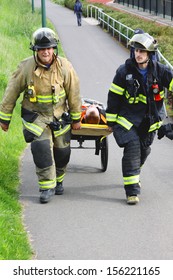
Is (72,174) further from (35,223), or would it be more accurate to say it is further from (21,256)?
(21,256)

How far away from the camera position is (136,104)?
349 inches

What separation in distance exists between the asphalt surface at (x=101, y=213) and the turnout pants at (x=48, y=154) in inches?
11.5

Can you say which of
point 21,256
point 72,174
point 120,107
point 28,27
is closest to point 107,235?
point 21,256

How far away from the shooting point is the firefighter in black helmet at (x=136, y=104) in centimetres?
867

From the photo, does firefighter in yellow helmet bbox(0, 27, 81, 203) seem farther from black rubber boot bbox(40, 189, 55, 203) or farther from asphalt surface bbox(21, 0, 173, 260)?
asphalt surface bbox(21, 0, 173, 260)

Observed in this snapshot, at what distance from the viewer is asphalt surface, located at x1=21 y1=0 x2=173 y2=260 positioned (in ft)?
23.9

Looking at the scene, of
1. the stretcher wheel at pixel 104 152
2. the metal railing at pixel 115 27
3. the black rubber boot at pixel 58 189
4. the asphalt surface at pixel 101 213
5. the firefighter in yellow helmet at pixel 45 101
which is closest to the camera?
the asphalt surface at pixel 101 213

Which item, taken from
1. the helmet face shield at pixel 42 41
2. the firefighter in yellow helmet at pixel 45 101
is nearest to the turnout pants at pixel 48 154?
the firefighter in yellow helmet at pixel 45 101

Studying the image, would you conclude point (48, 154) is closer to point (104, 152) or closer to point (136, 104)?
point (136, 104)

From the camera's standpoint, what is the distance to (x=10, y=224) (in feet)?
25.5

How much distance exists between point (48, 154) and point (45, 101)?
0.60 meters

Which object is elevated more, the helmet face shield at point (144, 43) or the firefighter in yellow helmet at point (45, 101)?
the helmet face shield at point (144, 43)

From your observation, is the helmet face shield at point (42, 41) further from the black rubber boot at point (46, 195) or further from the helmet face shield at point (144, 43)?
the black rubber boot at point (46, 195)

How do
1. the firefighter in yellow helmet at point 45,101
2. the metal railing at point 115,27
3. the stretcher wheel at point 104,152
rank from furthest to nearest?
the metal railing at point 115,27 < the stretcher wheel at point 104,152 < the firefighter in yellow helmet at point 45,101
